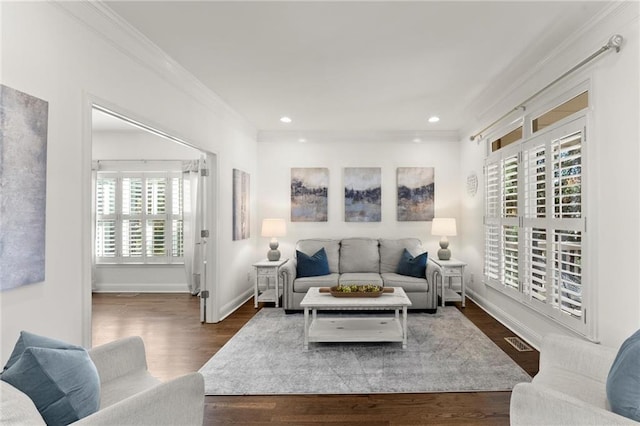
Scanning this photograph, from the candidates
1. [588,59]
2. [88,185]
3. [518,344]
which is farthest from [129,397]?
[588,59]

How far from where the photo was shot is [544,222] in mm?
2988

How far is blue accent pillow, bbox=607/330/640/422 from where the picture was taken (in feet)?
4.10

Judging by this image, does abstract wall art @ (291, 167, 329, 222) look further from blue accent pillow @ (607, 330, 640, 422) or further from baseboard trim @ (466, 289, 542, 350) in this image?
blue accent pillow @ (607, 330, 640, 422)

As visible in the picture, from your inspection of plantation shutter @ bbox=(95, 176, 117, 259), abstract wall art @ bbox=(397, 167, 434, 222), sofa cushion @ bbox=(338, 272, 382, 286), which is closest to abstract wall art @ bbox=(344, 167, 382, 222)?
abstract wall art @ bbox=(397, 167, 434, 222)

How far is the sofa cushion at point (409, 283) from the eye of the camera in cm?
429

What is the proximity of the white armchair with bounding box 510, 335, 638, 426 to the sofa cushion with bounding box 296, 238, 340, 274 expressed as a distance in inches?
125

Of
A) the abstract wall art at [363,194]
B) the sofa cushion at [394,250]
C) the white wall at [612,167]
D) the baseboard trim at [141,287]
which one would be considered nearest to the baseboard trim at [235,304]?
the baseboard trim at [141,287]

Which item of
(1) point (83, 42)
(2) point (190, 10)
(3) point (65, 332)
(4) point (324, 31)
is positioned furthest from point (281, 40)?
(3) point (65, 332)

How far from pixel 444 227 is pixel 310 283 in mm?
2203

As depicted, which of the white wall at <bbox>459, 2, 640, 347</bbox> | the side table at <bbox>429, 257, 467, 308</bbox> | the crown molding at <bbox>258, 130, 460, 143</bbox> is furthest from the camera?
the crown molding at <bbox>258, 130, 460, 143</bbox>

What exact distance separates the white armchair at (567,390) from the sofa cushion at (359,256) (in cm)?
304

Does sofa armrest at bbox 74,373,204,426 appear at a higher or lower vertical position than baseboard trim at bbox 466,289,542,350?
higher

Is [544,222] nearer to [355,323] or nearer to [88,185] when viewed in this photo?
[355,323]

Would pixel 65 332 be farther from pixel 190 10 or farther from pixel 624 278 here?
pixel 624 278
